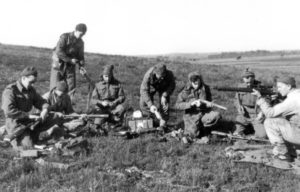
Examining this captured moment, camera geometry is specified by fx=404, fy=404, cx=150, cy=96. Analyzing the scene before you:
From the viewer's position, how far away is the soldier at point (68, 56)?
11.3m

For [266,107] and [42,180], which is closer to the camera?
[42,180]

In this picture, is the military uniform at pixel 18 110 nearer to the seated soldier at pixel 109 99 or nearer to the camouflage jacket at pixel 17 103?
the camouflage jacket at pixel 17 103

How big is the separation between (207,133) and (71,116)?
354 cm

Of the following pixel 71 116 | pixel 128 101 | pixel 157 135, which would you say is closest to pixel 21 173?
pixel 71 116

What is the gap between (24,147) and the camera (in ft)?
28.5

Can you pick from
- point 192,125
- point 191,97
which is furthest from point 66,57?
point 192,125

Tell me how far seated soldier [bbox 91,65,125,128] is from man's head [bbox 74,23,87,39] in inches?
47.2

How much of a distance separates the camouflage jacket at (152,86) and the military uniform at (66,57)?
2.16 metres

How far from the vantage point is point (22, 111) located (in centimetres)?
899

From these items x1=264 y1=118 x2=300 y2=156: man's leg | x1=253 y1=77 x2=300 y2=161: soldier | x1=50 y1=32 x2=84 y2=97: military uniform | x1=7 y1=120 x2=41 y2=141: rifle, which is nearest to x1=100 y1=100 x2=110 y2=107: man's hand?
x1=50 y1=32 x2=84 y2=97: military uniform

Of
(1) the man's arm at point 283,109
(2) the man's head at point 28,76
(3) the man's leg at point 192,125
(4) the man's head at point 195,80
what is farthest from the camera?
(4) the man's head at point 195,80

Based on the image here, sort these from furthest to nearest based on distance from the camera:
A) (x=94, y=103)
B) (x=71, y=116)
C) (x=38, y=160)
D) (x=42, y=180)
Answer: (x=94, y=103) → (x=71, y=116) → (x=38, y=160) → (x=42, y=180)

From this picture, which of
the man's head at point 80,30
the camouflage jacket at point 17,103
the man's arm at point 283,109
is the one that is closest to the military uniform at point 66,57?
the man's head at point 80,30

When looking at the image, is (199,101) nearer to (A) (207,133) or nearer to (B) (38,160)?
(A) (207,133)
